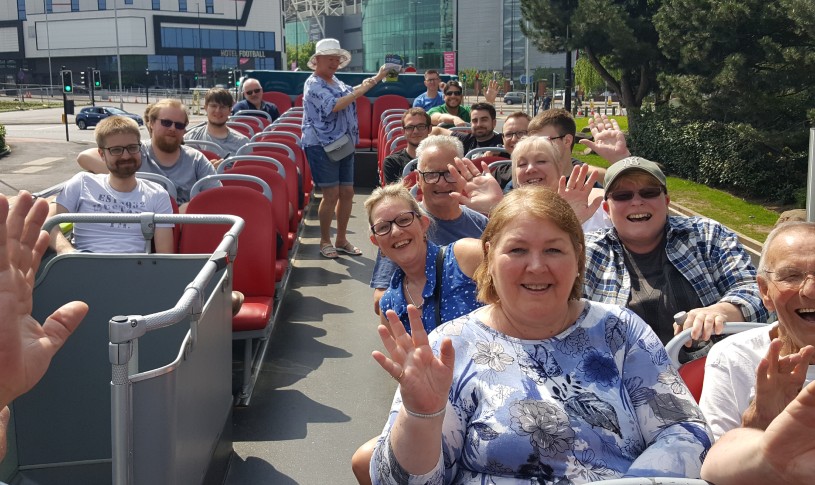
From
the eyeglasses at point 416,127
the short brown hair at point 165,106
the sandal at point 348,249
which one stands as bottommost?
the sandal at point 348,249

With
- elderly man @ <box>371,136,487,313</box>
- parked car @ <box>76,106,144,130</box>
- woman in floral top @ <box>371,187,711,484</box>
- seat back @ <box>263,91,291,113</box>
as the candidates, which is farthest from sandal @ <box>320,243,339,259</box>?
parked car @ <box>76,106,144,130</box>

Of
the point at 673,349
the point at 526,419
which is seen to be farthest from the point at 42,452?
the point at 673,349

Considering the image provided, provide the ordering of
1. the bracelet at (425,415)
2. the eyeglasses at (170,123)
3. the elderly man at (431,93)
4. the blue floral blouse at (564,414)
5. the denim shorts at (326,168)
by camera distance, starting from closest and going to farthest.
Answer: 1. the bracelet at (425,415)
2. the blue floral blouse at (564,414)
3. the eyeglasses at (170,123)
4. the denim shorts at (326,168)
5. the elderly man at (431,93)

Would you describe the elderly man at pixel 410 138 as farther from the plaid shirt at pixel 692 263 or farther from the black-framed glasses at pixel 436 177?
the plaid shirt at pixel 692 263

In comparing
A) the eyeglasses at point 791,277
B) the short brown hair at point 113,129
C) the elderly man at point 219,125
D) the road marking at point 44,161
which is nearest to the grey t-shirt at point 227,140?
the elderly man at point 219,125

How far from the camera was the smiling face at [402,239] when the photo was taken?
11.8ft

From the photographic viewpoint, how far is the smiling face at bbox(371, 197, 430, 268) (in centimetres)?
359

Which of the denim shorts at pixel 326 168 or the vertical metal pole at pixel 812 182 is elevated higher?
the vertical metal pole at pixel 812 182

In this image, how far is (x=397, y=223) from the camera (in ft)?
11.9

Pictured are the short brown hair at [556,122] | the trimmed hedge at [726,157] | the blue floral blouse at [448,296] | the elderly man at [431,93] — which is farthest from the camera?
the trimmed hedge at [726,157]

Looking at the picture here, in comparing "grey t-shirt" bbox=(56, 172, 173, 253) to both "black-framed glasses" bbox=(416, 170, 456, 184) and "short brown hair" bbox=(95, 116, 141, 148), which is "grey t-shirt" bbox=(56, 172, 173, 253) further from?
"black-framed glasses" bbox=(416, 170, 456, 184)

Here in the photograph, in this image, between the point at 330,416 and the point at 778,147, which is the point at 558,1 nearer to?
the point at 778,147

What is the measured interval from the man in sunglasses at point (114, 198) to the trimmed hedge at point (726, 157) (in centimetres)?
1232

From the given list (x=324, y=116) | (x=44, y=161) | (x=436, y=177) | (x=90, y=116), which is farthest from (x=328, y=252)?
(x=90, y=116)
